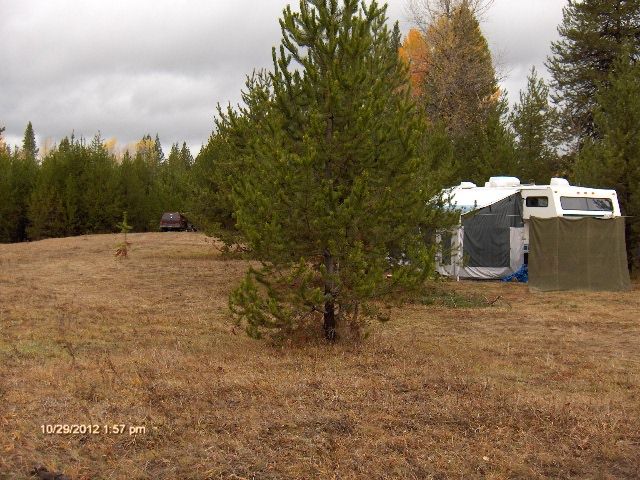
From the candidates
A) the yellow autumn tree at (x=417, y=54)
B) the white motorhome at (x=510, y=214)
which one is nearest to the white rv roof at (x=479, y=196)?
the white motorhome at (x=510, y=214)

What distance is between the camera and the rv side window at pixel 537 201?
17670 millimetres

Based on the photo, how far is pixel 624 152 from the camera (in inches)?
715

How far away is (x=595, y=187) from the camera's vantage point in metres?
19.1

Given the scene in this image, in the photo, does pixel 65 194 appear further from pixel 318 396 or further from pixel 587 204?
pixel 318 396

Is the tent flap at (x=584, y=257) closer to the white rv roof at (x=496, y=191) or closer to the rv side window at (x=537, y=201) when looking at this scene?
the rv side window at (x=537, y=201)

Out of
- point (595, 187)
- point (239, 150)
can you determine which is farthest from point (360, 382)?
point (595, 187)

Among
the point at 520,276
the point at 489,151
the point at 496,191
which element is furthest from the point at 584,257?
the point at 489,151

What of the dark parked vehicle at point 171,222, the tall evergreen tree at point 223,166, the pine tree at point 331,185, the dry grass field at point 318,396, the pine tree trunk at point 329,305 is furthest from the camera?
the dark parked vehicle at point 171,222

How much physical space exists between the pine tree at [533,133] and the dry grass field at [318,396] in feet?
47.9

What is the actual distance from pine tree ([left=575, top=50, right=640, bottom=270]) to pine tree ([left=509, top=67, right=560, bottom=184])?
6.74m

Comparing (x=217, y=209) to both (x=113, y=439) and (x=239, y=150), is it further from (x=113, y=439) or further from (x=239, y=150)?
(x=113, y=439)

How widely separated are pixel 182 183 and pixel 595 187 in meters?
12.7

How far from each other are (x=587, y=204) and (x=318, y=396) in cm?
1420

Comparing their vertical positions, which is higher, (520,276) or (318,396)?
(520,276)
